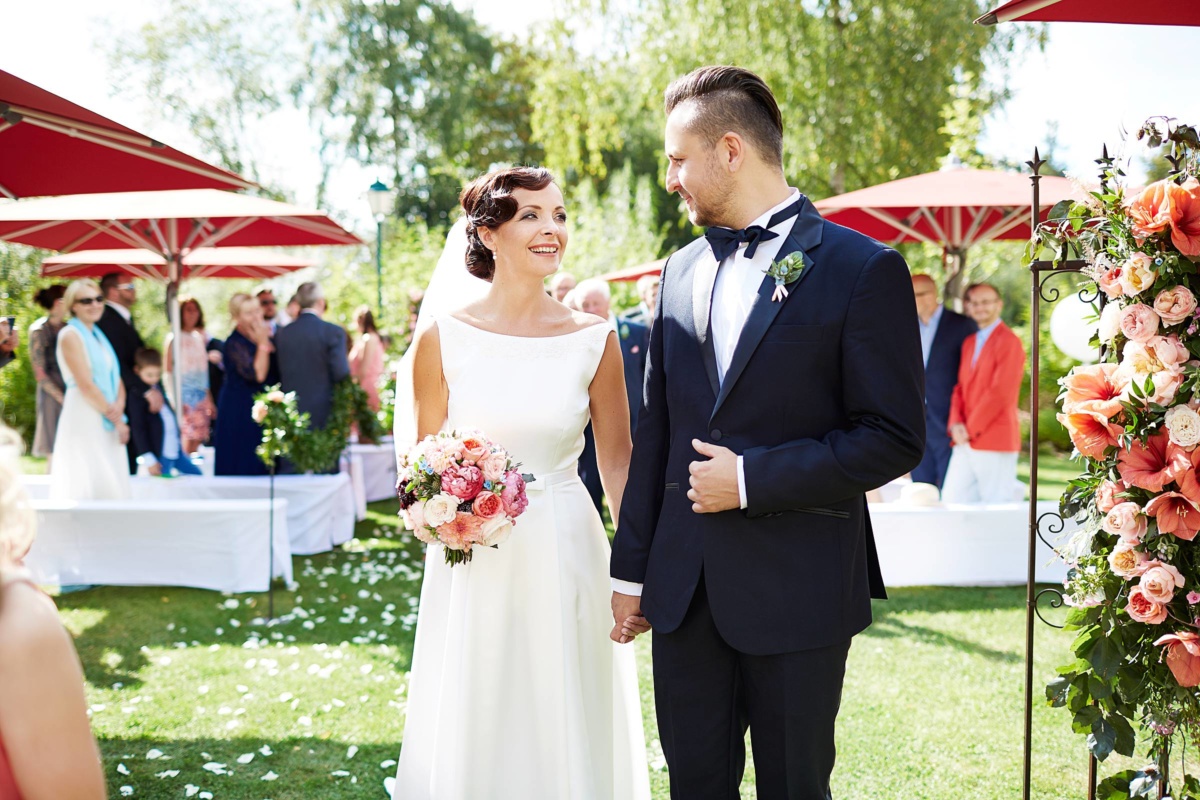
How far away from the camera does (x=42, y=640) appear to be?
1548mm

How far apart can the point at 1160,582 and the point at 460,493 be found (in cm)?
188

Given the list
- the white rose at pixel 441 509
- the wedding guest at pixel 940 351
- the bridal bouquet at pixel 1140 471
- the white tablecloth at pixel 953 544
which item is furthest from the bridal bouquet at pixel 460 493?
the wedding guest at pixel 940 351

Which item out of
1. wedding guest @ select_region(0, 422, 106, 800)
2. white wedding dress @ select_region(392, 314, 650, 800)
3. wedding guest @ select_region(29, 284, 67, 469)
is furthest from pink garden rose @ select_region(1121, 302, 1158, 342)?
wedding guest @ select_region(29, 284, 67, 469)

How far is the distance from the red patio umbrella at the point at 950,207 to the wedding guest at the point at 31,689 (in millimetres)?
6226

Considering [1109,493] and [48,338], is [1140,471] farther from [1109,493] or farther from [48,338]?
[48,338]

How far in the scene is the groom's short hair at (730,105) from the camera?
255 cm

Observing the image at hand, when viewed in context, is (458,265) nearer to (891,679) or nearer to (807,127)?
(891,679)

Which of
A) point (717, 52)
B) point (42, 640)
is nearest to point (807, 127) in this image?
point (717, 52)

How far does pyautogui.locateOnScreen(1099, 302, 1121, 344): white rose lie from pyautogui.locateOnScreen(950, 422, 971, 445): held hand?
5.37 meters

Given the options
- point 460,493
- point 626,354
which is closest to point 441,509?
point 460,493

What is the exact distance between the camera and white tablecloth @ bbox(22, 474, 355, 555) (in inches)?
347

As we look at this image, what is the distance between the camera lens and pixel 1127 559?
2.70 meters

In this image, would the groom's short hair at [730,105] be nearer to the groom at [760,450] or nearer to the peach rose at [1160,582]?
the groom at [760,450]

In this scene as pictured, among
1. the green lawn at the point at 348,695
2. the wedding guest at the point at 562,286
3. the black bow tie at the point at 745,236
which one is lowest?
the green lawn at the point at 348,695
